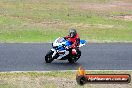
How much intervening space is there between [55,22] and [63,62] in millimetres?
14213

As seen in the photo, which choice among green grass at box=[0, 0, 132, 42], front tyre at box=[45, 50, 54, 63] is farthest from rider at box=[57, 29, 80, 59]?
green grass at box=[0, 0, 132, 42]

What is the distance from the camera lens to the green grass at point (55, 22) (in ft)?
92.7

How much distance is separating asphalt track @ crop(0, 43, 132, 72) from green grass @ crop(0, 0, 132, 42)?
2550 millimetres

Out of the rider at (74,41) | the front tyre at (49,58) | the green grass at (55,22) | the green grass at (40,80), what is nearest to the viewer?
the green grass at (40,80)

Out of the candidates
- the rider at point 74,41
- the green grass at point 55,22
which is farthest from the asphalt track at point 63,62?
the green grass at point 55,22

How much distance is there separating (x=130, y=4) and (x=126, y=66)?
27.1 metres

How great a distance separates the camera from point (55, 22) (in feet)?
112

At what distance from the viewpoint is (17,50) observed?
22.1 metres

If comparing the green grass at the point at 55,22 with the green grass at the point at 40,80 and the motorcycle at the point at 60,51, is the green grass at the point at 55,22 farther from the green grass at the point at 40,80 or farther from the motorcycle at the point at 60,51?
the green grass at the point at 40,80

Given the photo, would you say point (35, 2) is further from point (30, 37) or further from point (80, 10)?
point (30, 37)

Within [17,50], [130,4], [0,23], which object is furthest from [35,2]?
[17,50]

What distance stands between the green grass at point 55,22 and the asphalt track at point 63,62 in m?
2.55

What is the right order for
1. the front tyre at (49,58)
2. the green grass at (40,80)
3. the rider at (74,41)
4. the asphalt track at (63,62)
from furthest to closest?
the front tyre at (49,58), the rider at (74,41), the asphalt track at (63,62), the green grass at (40,80)

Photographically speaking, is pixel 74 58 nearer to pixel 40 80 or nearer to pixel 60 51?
pixel 60 51
